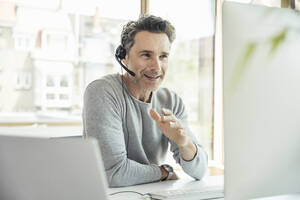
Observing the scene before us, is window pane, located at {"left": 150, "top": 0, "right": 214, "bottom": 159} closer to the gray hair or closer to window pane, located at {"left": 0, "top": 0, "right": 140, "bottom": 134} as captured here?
window pane, located at {"left": 0, "top": 0, "right": 140, "bottom": 134}

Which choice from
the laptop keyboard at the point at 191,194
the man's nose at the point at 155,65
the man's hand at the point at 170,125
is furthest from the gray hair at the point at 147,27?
the laptop keyboard at the point at 191,194

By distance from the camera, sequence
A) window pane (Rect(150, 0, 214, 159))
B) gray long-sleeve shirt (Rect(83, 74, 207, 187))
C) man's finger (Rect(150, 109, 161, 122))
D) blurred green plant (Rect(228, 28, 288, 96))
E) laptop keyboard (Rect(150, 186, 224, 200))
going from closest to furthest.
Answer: blurred green plant (Rect(228, 28, 288, 96))
laptop keyboard (Rect(150, 186, 224, 200))
man's finger (Rect(150, 109, 161, 122))
gray long-sleeve shirt (Rect(83, 74, 207, 187))
window pane (Rect(150, 0, 214, 159))

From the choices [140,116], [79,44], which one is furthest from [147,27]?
[79,44]

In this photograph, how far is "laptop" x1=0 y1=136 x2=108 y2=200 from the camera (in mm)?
521

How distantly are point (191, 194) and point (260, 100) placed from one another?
0.39 metres

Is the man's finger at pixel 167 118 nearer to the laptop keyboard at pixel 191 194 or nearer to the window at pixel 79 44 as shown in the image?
the laptop keyboard at pixel 191 194

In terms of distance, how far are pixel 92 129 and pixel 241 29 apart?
2.76ft

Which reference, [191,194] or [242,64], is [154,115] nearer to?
[191,194]

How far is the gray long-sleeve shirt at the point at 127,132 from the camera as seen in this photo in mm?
1322

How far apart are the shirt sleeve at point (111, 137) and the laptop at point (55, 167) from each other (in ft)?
2.24

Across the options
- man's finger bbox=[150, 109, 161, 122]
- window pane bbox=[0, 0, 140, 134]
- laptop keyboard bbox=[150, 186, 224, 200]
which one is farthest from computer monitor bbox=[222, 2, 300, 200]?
window pane bbox=[0, 0, 140, 134]

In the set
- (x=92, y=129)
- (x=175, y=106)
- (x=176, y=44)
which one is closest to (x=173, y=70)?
(x=176, y=44)

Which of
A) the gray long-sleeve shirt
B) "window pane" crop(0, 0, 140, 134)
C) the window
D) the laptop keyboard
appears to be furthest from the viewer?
the window

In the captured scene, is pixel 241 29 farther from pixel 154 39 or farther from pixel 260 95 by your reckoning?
pixel 154 39
